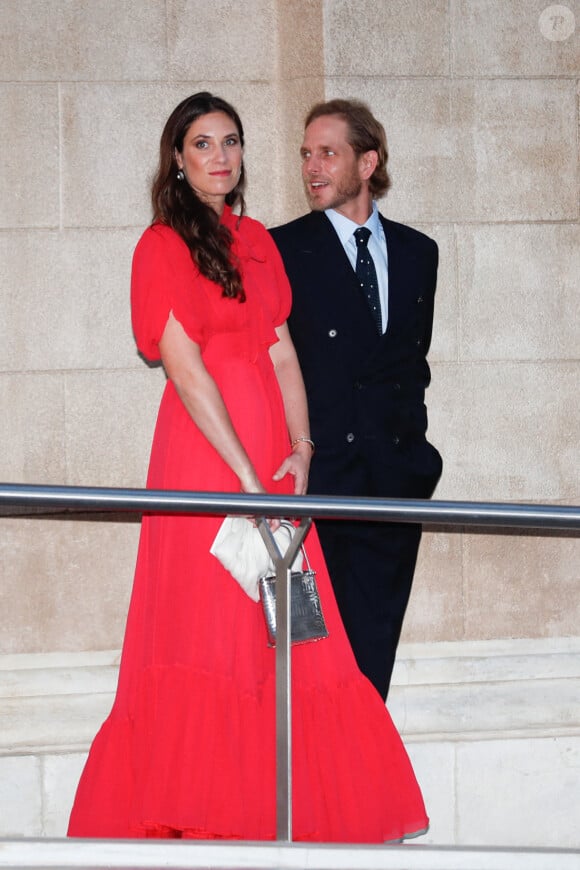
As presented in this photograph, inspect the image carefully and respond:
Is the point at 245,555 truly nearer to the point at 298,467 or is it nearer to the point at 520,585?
the point at 298,467

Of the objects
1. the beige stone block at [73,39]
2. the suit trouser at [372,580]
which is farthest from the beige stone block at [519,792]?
the beige stone block at [73,39]

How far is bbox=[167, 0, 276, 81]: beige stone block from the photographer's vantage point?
5242 mm

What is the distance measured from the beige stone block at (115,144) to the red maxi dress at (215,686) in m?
1.23

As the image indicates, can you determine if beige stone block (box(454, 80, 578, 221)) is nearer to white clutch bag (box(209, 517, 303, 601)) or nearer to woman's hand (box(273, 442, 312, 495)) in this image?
woman's hand (box(273, 442, 312, 495))

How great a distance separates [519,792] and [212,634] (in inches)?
71.1

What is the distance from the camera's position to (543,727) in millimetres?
5254

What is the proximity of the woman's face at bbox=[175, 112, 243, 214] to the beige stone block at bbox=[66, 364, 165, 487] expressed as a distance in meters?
1.41

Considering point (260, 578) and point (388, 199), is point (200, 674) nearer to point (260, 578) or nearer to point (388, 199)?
point (260, 578)

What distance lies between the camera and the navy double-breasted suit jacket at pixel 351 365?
4480mm

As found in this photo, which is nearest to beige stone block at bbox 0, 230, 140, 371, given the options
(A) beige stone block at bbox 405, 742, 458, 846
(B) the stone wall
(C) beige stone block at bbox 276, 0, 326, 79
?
(B) the stone wall

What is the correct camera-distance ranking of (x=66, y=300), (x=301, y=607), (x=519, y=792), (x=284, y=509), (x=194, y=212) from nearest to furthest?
(x=284, y=509)
(x=301, y=607)
(x=194, y=212)
(x=519, y=792)
(x=66, y=300)

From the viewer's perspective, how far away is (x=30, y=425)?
527 centimetres

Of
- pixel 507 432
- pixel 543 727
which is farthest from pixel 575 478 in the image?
pixel 543 727

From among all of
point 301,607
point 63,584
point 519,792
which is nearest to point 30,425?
point 63,584
